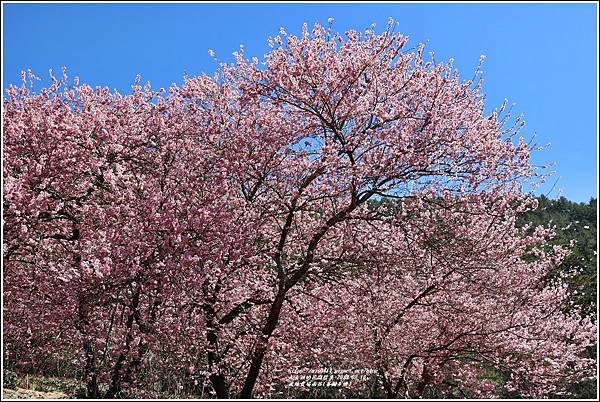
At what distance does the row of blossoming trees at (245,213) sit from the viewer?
786cm

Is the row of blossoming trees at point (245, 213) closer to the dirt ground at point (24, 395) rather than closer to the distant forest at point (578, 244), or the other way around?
the dirt ground at point (24, 395)

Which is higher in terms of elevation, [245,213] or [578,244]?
[578,244]

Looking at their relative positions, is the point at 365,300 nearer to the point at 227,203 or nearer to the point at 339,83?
the point at 227,203

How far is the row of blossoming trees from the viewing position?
7855mm

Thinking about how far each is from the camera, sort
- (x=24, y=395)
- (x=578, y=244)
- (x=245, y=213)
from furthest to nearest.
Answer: (x=578, y=244)
(x=245, y=213)
(x=24, y=395)

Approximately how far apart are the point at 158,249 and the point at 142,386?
291 cm

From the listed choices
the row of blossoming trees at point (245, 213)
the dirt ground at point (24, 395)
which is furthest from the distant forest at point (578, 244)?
the dirt ground at point (24, 395)

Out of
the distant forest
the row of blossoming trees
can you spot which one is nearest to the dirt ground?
the row of blossoming trees

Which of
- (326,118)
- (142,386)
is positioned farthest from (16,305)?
(326,118)

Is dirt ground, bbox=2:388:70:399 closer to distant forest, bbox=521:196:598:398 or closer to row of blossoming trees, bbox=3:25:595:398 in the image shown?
row of blossoming trees, bbox=3:25:595:398

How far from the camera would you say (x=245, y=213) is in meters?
8.21

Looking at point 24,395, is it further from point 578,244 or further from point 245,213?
point 578,244

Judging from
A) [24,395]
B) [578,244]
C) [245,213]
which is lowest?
[24,395]

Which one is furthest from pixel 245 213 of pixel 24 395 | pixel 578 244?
pixel 578 244
